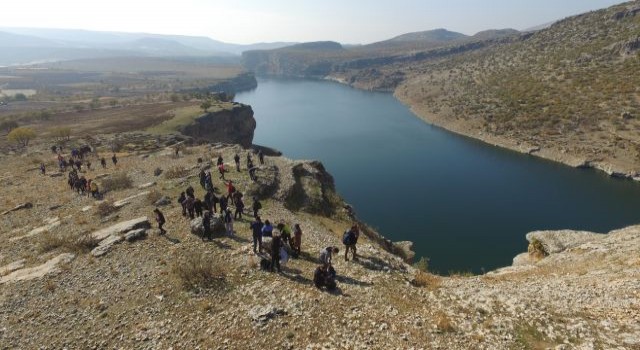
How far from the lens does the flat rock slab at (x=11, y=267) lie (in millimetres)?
23503

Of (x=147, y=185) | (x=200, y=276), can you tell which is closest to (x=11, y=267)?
(x=200, y=276)

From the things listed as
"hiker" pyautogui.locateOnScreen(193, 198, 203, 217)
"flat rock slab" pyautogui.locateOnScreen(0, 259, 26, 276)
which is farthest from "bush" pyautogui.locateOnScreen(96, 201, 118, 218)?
"hiker" pyautogui.locateOnScreen(193, 198, 203, 217)

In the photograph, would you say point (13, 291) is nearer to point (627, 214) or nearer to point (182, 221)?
point (182, 221)

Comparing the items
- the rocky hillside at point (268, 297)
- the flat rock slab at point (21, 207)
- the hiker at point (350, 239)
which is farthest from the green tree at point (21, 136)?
the hiker at point (350, 239)

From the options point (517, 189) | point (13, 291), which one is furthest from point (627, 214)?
point (13, 291)

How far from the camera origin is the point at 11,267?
24078 millimetres

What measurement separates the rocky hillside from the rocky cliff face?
217ft

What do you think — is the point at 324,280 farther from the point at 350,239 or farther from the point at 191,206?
the point at 191,206

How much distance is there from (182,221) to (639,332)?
82.8ft

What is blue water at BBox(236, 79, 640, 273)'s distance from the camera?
5691cm

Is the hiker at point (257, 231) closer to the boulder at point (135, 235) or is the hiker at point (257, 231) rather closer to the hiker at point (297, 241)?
the hiker at point (297, 241)

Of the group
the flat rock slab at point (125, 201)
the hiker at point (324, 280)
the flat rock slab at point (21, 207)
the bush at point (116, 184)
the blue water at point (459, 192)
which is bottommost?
the blue water at point (459, 192)

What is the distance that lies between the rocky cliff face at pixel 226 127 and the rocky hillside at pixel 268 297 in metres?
66.1

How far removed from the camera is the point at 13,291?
2069cm
